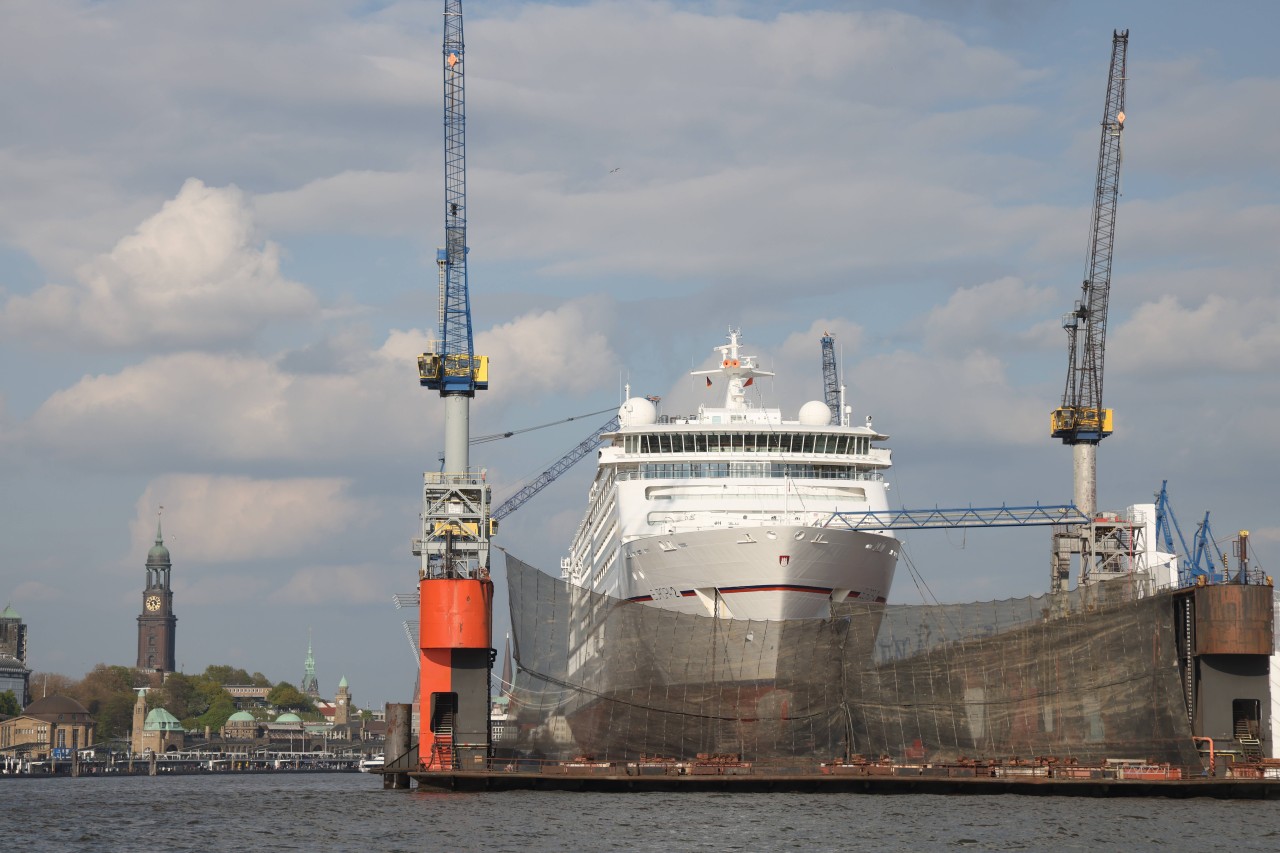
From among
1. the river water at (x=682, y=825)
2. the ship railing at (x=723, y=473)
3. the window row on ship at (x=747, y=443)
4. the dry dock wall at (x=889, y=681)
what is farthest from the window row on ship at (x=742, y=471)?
the river water at (x=682, y=825)

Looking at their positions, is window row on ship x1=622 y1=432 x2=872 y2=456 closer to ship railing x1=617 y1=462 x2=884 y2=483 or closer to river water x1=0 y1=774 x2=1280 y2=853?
ship railing x1=617 y1=462 x2=884 y2=483

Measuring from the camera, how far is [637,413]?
103m

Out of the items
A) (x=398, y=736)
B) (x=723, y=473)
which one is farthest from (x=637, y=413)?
(x=398, y=736)

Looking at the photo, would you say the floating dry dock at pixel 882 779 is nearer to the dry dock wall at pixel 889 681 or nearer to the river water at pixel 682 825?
the river water at pixel 682 825

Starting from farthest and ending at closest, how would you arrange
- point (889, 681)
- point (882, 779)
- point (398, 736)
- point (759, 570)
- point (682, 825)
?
point (398, 736) < point (889, 681) < point (759, 570) < point (882, 779) < point (682, 825)

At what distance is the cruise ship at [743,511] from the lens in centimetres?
8931

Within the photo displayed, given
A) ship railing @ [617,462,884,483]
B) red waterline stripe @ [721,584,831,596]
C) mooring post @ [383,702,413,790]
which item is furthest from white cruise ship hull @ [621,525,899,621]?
mooring post @ [383,702,413,790]

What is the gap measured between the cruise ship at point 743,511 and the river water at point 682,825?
10536 mm

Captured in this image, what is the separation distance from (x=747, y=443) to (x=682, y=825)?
31041mm

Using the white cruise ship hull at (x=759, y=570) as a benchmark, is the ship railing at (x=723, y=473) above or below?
above

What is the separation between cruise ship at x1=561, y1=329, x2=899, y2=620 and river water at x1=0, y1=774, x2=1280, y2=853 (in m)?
10.5

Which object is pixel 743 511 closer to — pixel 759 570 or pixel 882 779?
pixel 759 570

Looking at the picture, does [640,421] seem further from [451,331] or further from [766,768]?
[766,768]

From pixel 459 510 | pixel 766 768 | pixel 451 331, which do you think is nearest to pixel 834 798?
pixel 766 768
